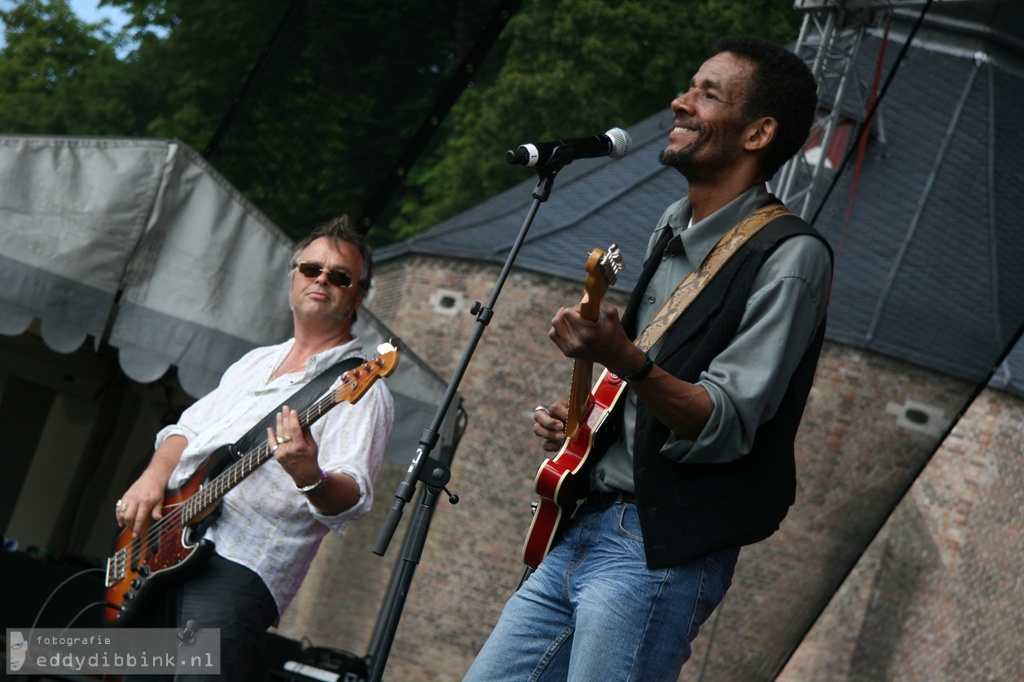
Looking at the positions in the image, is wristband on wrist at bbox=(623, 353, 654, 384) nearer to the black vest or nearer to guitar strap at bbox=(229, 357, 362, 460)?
the black vest

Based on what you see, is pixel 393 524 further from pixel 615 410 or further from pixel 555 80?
pixel 555 80

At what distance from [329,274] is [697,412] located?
6.21 ft

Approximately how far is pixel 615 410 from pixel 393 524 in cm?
64

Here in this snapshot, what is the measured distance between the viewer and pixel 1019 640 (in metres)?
20.2

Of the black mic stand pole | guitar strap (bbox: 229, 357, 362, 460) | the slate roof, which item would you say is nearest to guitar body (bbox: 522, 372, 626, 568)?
the black mic stand pole

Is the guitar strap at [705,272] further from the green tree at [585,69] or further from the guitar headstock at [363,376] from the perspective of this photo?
the green tree at [585,69]

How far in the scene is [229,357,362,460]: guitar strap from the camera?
361 cm

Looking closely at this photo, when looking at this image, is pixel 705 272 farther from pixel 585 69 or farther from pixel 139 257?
pixel 585 69

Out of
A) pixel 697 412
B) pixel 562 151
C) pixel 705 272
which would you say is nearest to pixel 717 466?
pixel 697 412

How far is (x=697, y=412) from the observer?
87.4 inches

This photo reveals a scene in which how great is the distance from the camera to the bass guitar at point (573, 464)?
253 centimetres

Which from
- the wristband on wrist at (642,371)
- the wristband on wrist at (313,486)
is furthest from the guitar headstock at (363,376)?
the wristband on wrist at (642,371)

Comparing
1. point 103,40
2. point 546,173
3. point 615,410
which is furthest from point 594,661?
point 103,40

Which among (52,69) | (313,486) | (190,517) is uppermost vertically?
(313,486)
